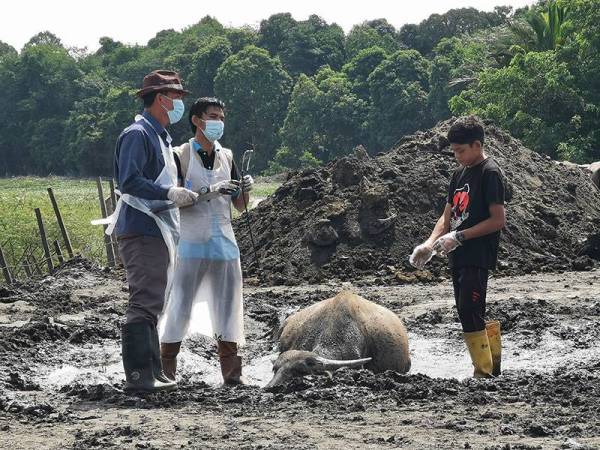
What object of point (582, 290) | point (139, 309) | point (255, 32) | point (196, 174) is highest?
point (255, 32)

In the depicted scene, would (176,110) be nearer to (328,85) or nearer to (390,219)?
(390,219)

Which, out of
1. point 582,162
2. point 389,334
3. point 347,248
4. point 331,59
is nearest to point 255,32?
point 331,59

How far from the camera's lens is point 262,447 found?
7148 mm

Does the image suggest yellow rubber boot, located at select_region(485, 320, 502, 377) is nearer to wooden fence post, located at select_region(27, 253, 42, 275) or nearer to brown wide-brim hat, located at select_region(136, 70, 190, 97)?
brown wide-brim hat, located at select_region(136, 70, 190, 97)

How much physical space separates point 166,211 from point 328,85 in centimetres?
7205

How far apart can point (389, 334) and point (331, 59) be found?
90.3 meters

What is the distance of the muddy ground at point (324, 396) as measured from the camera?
7426 mm

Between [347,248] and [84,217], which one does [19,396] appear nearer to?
[347,248]

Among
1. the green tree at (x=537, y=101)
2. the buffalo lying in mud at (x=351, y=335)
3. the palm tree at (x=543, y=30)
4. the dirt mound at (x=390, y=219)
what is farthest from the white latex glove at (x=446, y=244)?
the palm tree at (x=543, y=30)

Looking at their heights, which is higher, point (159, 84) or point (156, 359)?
point (159, 84)

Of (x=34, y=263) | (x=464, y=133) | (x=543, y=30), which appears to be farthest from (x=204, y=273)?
(x=543, y=30)

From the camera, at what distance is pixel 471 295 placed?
9570mm

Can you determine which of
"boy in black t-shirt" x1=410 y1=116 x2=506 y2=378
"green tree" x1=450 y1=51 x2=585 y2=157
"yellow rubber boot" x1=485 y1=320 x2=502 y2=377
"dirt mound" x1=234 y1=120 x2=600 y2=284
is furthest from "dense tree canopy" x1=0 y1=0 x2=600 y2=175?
"boy in black t-shirt" x1=410 y1=116 x2=506 y2=378

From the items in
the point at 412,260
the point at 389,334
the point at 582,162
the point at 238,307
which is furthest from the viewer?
the point at 582,162
